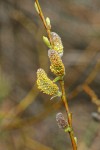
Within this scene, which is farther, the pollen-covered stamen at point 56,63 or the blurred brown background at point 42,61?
the blurred brown background at point 42,61

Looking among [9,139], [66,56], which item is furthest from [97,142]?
[9,139]

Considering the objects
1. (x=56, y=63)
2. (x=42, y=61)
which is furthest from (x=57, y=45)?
(x=42, y=61)

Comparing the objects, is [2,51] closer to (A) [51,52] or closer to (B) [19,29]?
(B) [19,29]

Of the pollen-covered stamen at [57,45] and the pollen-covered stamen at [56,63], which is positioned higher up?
the pollen-covered stamen at [57,45]

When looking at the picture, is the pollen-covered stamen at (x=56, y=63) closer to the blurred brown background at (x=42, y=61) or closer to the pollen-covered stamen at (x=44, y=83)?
the pollen-covered stamen at (x=44, y=83)

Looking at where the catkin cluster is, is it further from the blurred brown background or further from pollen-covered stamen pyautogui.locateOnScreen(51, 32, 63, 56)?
the blurred brown background

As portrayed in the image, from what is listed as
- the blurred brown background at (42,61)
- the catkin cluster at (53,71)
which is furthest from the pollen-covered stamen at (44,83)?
the blurred brown background at (42,61)
